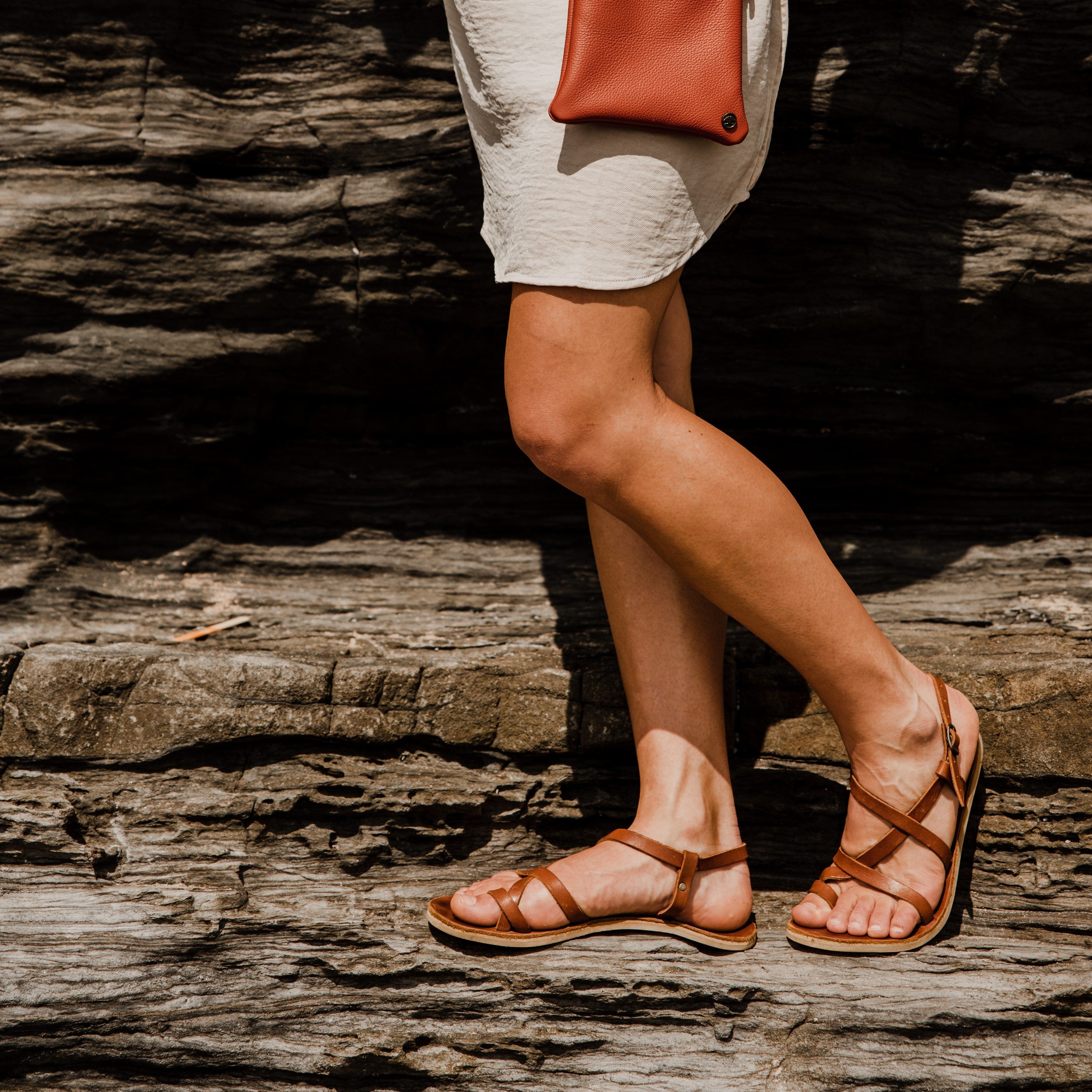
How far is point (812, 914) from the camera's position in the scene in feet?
6.42

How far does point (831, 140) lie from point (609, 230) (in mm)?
1575

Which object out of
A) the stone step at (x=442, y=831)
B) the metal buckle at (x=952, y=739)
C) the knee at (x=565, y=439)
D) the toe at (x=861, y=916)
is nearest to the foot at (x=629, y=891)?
the stone step at (x=442, y=831)

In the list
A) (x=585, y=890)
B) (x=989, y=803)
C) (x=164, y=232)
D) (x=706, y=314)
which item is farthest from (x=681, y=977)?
(x=164, y=232)

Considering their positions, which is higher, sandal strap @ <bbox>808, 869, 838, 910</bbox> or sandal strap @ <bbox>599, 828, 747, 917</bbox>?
sandal strap @ <bbox>599, 828, 747, 917</bbox>

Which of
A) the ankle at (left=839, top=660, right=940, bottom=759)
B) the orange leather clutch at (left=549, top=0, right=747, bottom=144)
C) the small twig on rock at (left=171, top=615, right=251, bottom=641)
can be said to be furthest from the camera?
the small twig on rock at (left=171, top=615, right=251, bottom=641)

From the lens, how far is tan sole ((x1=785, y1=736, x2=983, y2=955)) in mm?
1908

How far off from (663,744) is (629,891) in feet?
1.06

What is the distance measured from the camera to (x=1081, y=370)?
3.01m

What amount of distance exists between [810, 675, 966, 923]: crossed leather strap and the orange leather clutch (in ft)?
4.48

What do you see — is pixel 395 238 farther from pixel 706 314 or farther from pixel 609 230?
pixel 609 230

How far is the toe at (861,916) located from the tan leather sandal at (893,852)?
0.01 metres

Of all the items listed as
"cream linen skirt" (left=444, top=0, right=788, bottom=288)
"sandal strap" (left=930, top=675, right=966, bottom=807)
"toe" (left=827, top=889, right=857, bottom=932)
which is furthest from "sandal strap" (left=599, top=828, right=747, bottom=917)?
"cream linen skirt" (left=444, top=0, right=788, bottom=288)

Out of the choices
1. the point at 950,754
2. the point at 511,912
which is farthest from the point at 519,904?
the point at 950,754

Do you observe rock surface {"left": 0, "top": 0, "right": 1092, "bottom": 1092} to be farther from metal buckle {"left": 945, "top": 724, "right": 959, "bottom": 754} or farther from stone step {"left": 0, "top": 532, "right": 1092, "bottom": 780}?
metal buckle {"left": 945, "top": 724, "right": 959, "bottom": 754}
